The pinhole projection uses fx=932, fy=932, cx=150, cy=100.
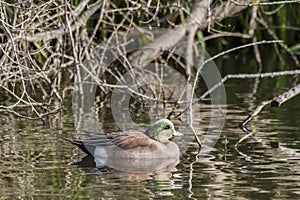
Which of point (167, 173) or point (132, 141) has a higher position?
point (132, 141)

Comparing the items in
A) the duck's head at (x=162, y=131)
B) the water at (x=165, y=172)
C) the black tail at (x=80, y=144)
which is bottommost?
the water at (x=165, y=172)

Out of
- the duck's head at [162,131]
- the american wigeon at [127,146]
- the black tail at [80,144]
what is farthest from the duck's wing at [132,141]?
the black tail at [80,144]

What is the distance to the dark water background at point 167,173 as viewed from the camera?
22.0 feet

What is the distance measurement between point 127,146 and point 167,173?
0.83 meters

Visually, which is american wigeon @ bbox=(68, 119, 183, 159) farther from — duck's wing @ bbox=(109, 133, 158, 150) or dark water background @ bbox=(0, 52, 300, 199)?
dark water background @ bbox=(0, 52, 300, 199)

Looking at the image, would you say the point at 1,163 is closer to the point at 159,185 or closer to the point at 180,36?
the point at 159,185

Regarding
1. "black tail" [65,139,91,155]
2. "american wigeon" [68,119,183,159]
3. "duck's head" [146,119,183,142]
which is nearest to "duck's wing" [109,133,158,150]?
"american wigeon" [68,119,183,159]

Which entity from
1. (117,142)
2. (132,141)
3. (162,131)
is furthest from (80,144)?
(162,131)

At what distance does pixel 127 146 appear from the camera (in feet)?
27.0

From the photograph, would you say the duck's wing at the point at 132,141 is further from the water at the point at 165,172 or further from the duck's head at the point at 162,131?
the water at the point at 165,172

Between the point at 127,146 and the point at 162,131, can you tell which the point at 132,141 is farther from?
the point at 162,131

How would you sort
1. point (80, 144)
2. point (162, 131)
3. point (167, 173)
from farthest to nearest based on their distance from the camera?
point (162, 131) → point (80, 144) → point (167, 173)

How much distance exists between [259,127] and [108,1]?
296 cm

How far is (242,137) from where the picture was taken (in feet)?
29.3
